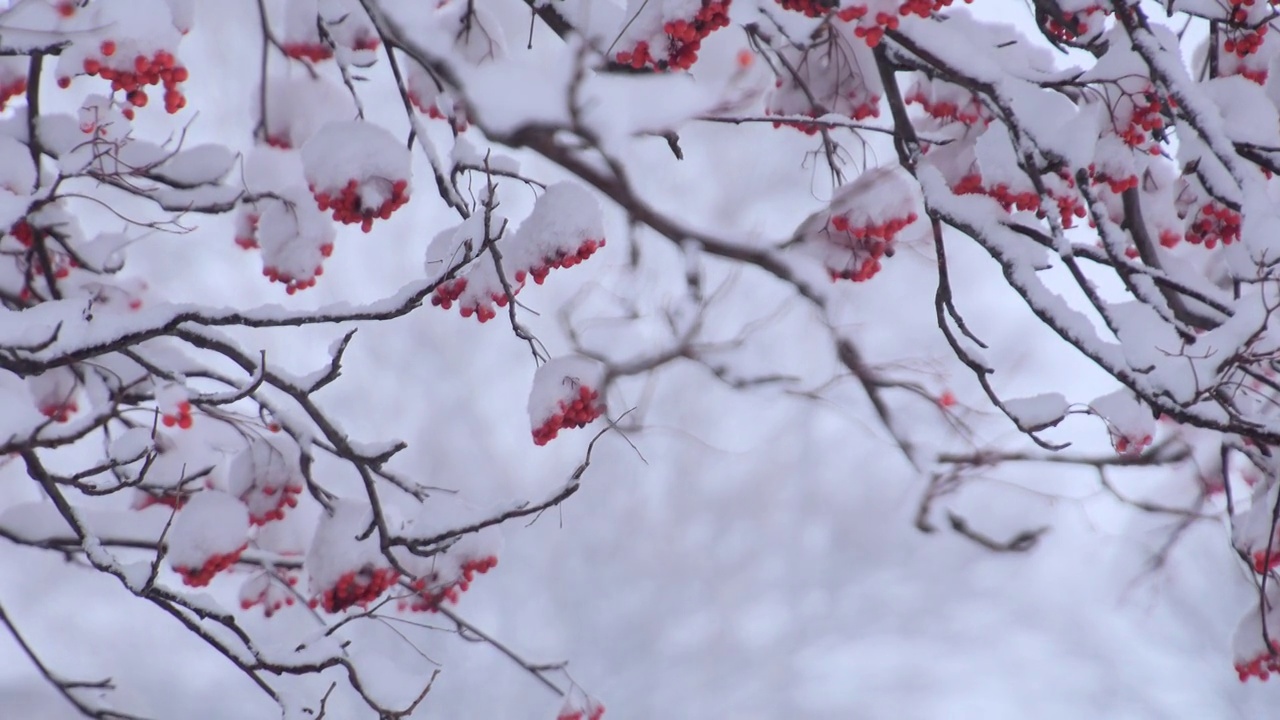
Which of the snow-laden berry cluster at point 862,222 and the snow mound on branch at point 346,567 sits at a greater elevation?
the snow-laden berry cluster at point 862,222

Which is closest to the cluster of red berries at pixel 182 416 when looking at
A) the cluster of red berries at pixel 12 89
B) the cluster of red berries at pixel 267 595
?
the cluster of red berries at pixel 267 595

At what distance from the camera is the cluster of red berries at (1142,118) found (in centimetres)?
201

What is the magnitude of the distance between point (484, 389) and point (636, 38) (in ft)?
13.8

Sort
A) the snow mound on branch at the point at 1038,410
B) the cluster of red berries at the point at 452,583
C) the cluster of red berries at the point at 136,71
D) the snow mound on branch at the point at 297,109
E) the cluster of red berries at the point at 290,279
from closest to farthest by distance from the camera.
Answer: the cluster of red berries at the point at 136,71 → the snow mound on branch at the point at 1038,410 → the cluster of red berries at the point at 452,583 → the cluster of red berries at the point at 290,279 → the snow mound on branch at the point at 297,109

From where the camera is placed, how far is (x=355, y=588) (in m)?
2.47

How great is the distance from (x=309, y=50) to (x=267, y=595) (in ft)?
6.38

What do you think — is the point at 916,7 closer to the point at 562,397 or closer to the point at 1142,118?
Result: the point at 1142,118

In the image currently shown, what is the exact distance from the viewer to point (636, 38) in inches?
75.6

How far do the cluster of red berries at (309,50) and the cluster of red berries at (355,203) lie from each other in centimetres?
125

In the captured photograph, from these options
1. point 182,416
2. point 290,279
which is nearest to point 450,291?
point 182,416

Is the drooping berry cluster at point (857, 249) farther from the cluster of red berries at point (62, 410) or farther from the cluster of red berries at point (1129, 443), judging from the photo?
the cluster of red berries at point (62, 410)

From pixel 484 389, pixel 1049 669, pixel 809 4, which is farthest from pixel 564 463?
pixel 809 4

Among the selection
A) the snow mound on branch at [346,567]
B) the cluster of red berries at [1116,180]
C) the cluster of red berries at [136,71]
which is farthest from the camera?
the snow mound on branch at [346,567]

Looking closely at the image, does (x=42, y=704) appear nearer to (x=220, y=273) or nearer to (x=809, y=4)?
(x=220, y=273)
